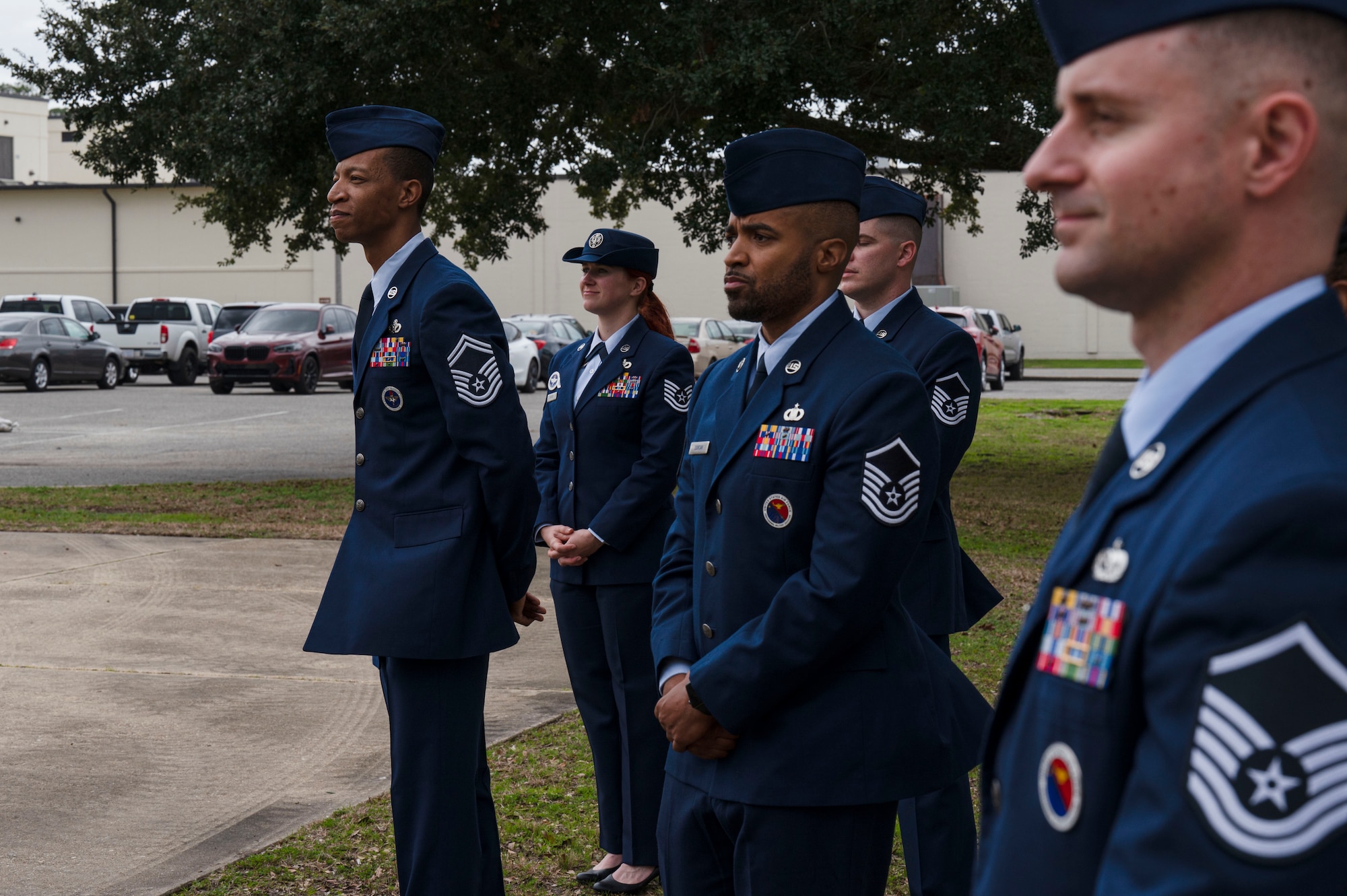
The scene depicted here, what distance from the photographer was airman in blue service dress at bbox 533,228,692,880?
4574 mm

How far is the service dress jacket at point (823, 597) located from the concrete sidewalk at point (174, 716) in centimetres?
244

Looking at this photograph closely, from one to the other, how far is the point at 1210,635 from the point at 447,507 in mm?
2708

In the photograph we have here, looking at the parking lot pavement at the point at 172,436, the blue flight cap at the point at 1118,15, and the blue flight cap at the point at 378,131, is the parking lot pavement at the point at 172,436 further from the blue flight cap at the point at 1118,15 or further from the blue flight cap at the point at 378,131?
the blue flight cap at the point at 1118,15

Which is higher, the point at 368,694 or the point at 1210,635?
the point at 1210,635

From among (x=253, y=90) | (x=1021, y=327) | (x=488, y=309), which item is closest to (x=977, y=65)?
(x=253, y=90)

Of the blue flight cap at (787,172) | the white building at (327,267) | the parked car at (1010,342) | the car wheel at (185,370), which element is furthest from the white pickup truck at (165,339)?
the blue flight cap at (787,172)

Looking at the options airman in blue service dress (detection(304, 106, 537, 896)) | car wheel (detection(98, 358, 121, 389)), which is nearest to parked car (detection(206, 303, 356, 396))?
car wheel (detection(98, 358, 121, 389))

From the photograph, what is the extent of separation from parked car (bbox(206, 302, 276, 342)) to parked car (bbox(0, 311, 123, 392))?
2569mm

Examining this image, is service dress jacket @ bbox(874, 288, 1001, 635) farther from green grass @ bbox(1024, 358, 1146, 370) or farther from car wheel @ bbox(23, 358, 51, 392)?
green grass @ bbox(1024, 358, 1146, 370)

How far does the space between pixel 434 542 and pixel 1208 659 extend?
2704 mm

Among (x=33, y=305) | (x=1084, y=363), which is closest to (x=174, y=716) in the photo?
(x=33, y=305)

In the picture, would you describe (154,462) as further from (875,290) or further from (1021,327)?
(1021,327)

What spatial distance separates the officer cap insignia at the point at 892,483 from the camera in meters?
2.44

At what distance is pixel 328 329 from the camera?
28.7m
